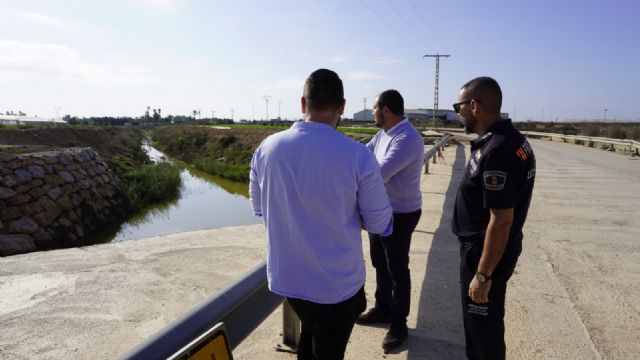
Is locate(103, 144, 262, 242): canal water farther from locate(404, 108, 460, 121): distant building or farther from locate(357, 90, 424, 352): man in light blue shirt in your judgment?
locate(404, 108, 460, 121): distant building

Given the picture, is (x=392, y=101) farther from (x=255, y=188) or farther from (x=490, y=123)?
→ (x=255, y=188)

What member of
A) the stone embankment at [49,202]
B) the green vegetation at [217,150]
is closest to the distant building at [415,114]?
the green vegetation at [217,150]

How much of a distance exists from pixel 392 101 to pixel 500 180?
1373 mm

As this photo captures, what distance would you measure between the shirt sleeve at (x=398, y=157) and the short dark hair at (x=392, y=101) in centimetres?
22

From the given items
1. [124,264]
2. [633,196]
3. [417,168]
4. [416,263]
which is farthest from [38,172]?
[633,196]

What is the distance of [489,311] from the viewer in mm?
2498

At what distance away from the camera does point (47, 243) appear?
11.4 metres

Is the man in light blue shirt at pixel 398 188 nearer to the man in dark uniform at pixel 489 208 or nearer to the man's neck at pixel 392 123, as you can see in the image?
the man's neck at pixel 392 123

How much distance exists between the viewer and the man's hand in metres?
2.40

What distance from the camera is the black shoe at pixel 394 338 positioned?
131 inches

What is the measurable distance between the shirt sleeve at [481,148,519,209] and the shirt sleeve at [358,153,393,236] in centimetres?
57

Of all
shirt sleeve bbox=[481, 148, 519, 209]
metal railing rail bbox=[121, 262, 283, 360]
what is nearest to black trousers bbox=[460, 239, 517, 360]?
shirt sleeve bbox=[481, 148, 519, 209]

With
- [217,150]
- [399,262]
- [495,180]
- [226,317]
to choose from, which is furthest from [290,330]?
[217,150]

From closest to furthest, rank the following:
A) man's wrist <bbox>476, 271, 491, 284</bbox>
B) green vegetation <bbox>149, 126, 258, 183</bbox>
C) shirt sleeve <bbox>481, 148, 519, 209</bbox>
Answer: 1. shirt sleeve <bbox>481, 148, 519, 209</bbox>
2. man's wrist <bbox>476, 271, 491, 284</bbox>
3. green vegetation <bbox>149, 126, 258, 183</bbox>
